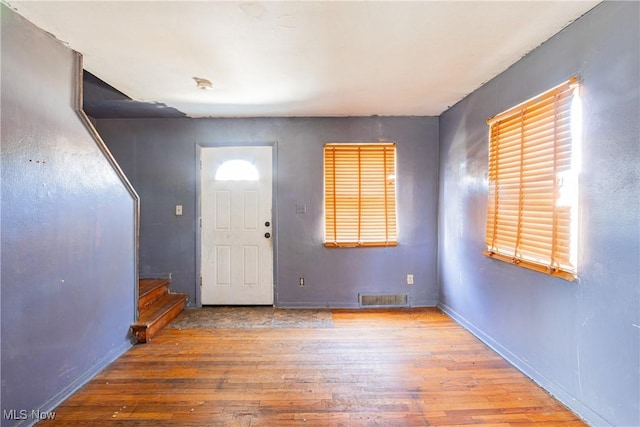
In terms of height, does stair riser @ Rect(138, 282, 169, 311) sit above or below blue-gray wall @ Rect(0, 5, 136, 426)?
below

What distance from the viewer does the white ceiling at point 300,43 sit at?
168 cm

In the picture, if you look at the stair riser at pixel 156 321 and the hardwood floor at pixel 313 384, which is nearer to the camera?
the hardwood floor at pixel 313 384

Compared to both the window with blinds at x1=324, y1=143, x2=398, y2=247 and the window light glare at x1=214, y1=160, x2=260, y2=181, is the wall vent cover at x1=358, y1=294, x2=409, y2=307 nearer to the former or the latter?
the window with blinds at x1=324, y1=143, x2=398, y2=247

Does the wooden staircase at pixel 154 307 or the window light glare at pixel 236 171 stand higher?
the window light glare at pixel 236 171

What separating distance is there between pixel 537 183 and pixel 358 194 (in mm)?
1887

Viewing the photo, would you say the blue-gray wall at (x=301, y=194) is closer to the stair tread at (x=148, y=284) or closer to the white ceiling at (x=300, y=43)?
the stair tread at (x=148, y=284)

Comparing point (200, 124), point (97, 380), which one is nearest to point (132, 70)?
point (200, 124)

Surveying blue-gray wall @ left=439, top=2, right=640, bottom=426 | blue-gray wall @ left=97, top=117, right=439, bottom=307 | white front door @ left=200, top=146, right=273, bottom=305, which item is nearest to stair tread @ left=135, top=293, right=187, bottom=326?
blue-gray wall @ left=97, top=117, right=439, bottom=307

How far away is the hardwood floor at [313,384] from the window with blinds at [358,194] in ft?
3.80

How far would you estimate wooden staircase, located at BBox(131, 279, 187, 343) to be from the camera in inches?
107

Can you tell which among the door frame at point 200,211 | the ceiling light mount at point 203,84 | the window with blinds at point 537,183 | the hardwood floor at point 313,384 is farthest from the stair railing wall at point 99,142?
the window with blinds at point 537,183

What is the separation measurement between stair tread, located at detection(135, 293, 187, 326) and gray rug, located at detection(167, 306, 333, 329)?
0.16 metres

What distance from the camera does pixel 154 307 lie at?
3223 millimetres

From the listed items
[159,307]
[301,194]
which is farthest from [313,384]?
[301,194]
